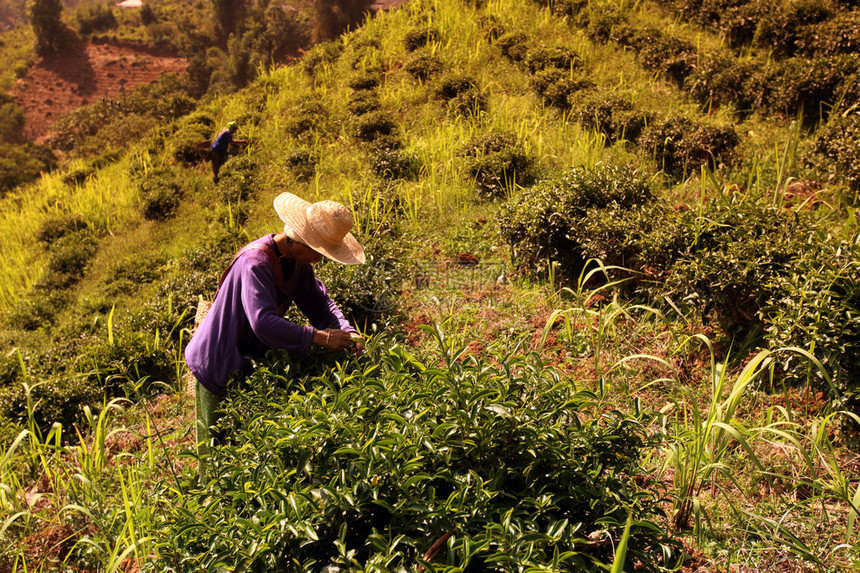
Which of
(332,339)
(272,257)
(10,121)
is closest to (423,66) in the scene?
(272,257)

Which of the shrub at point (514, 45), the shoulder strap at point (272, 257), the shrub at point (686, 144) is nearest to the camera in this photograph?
the shoulder strap at point (272, 257)

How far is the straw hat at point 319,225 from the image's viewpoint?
2758 mm

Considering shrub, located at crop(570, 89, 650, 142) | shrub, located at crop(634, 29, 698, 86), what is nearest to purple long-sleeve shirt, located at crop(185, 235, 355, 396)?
shrub, located at crop(570, 89, 650, 142)

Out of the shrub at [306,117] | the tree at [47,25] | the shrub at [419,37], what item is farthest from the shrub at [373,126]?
the tree at [47,25]

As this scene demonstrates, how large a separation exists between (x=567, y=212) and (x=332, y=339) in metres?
2.33

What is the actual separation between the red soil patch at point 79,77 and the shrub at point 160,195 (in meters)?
27.2

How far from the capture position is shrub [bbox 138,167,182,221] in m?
8.91

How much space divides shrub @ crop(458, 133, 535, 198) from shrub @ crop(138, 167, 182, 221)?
550 cm

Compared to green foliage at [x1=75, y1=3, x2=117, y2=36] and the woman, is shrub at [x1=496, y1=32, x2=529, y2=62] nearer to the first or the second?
the woman

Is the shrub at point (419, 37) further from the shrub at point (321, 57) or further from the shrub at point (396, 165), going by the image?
the shrub at point (396, 165)

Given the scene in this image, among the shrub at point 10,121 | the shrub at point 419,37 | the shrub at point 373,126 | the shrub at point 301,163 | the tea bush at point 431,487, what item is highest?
the shrub at point 419,37

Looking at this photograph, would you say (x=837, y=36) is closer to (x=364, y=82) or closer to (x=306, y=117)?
(x=364, y=82)

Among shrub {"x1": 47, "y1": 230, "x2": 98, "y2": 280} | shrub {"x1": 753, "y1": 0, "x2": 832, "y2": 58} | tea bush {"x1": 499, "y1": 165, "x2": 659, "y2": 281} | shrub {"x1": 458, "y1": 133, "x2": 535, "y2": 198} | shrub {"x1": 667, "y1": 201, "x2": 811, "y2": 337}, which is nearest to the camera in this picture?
shrub {"x1": 667, "y1": 201, "x2": 811, "y2": 337}

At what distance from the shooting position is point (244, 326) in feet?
9.04
